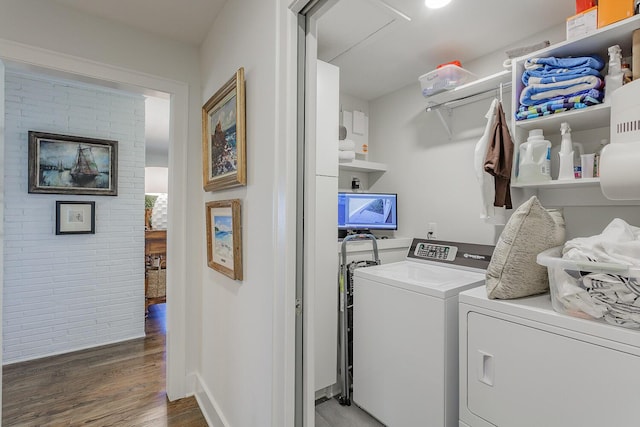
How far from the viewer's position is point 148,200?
5.50m

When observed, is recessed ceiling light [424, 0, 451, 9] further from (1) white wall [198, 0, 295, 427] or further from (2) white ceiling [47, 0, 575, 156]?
(1) white wall [198, 0, 295, 427]

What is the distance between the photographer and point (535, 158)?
1.80 m

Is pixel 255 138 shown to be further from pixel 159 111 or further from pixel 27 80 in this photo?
pixel 159 111

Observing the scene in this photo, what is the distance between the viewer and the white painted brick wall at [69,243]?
105 inches

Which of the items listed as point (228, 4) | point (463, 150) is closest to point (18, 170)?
point (228, 4)

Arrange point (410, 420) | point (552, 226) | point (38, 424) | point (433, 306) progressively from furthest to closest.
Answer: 1. point (38, 424)
2. point (410, 420)
3. point (433, 306)
4. point (552, 226)

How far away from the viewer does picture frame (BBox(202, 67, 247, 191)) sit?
60.0 inches

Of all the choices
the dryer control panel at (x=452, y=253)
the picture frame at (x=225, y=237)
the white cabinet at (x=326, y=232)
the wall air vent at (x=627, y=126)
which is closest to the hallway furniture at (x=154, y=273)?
the picture frame at (x=225, y=237)

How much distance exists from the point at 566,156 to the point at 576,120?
7.9 inches

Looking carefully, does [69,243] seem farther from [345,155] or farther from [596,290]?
[596,290]

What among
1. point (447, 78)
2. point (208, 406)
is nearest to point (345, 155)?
point (447, 78)

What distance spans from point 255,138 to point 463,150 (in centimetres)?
183

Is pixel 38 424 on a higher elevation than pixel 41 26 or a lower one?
lower

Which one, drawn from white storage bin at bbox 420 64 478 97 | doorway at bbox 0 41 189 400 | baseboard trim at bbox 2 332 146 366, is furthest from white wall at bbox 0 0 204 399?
white storage bin at bbox 420 64 478 97
